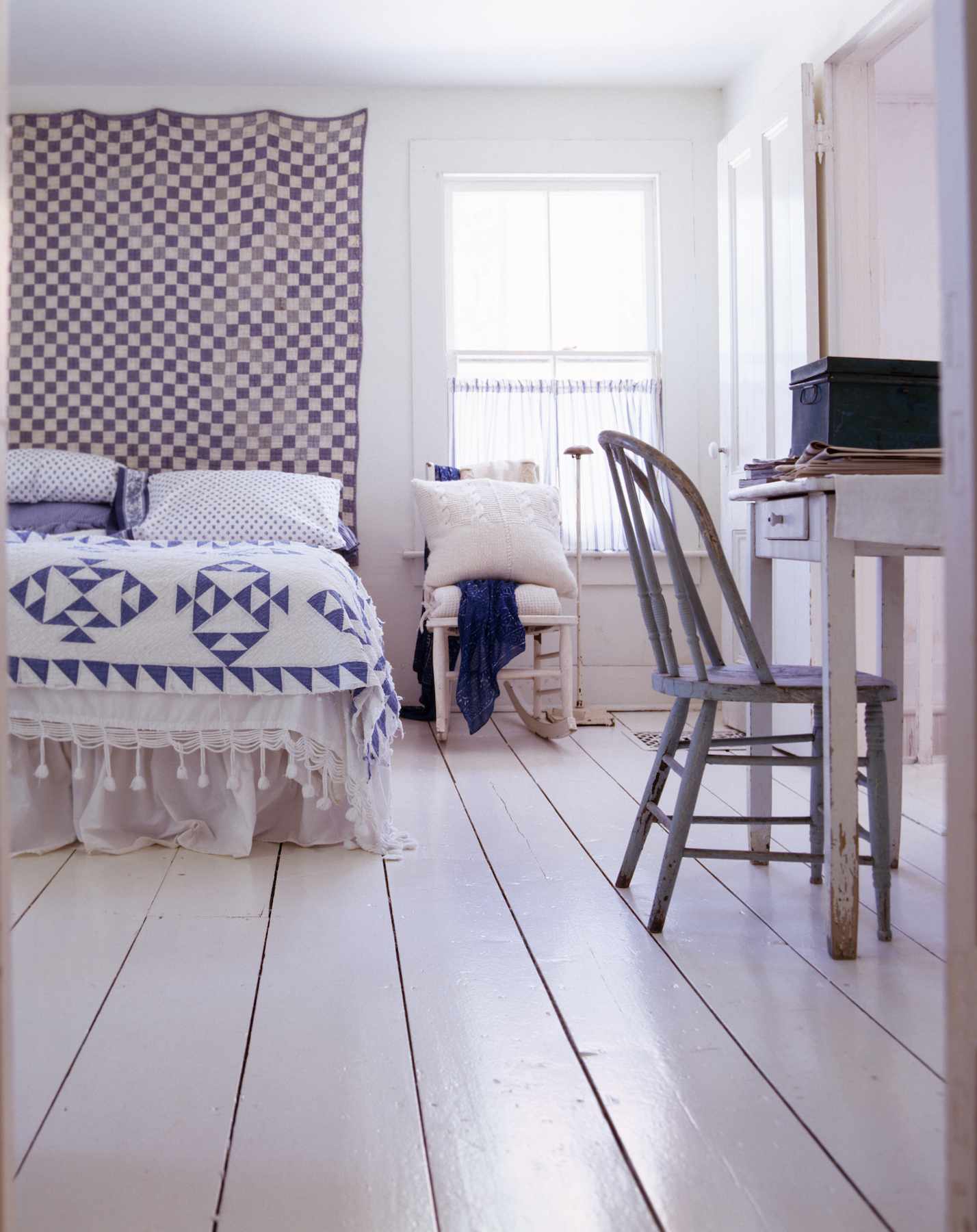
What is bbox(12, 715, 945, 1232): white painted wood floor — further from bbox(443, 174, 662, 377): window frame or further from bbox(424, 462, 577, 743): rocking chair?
bbox(443, 174, 662, 377): window frame

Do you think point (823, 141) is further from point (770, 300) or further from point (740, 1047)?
point (740, 1047)

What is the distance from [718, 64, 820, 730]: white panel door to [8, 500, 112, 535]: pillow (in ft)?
7.79

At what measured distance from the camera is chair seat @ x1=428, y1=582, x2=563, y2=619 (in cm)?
388

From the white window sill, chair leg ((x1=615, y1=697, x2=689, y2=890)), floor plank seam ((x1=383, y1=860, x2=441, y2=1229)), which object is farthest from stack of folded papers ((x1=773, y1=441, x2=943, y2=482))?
the white window sill

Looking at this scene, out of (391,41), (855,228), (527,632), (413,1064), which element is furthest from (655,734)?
(391,41)

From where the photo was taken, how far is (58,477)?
394 centimetres

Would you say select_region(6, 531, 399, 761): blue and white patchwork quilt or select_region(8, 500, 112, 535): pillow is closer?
select_region(6, 531, 399, 761): blue and white patchwork quilt

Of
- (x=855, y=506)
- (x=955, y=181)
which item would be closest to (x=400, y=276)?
(x=855, y=506)

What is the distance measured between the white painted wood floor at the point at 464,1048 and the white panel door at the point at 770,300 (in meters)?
1.58

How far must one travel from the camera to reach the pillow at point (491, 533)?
3951mm

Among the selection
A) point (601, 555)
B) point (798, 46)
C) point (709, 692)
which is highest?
point (798, 46)

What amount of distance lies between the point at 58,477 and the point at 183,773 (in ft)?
6.47

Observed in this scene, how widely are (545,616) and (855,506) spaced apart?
7.52ft

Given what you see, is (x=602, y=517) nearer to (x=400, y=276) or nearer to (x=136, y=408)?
(x=400, y=276)
